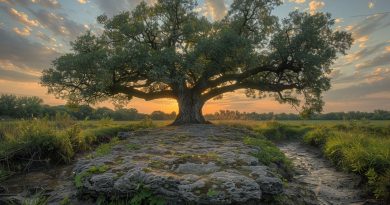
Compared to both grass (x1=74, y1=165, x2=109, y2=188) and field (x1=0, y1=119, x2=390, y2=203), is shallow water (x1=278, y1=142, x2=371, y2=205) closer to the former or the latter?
field (x1=0, y1=119, x2=390, y2=203)

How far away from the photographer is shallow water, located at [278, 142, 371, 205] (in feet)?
31.4

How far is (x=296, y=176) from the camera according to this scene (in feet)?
39.9

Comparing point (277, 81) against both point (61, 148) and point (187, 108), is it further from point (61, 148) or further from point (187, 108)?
point (61, 148)

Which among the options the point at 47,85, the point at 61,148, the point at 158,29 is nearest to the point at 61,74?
the point at 47,85

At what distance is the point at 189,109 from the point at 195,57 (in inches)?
193

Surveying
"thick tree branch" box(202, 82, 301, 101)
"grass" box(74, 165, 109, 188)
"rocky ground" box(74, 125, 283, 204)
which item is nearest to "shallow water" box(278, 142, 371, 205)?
"rocky ground" box(74, 125, 283, 204)

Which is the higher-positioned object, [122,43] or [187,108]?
[122,43]

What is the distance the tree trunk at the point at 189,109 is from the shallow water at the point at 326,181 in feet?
31.9

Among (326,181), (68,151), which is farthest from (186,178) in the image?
(68,151)

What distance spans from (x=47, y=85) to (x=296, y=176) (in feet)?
60.5

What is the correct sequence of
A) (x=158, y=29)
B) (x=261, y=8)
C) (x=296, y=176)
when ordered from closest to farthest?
(x=296, y=176) → (x=158, y=29) → (x=261, y=8)

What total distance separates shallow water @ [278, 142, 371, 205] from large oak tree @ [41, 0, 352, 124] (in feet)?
30.7

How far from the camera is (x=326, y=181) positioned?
11695 mm

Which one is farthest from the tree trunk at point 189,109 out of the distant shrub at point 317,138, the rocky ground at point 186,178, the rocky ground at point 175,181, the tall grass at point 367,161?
the rocky ground at point 186,178
